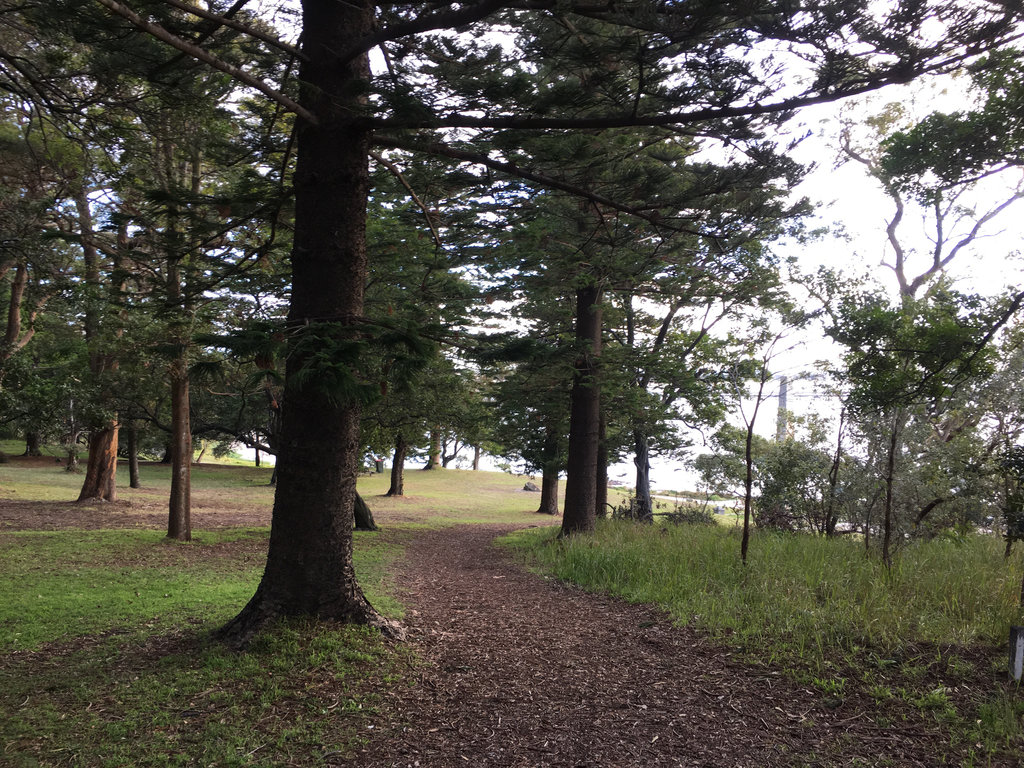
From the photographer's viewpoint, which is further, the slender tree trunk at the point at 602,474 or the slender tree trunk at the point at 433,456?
the slender tree trunk at the point at 433,456

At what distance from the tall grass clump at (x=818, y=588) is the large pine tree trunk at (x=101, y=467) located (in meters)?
12.0

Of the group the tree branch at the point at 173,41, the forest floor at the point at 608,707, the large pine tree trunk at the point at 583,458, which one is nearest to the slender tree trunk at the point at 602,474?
the large pine tree trunk at the point at 583,458

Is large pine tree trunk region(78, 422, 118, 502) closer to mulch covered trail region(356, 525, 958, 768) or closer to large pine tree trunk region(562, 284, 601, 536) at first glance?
large pine tree trunk region(562, 284, 601, 536)

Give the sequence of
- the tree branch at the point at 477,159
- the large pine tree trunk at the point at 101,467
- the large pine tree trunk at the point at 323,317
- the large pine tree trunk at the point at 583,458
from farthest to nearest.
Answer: the large pine tree trunk at the point at 101,467, the large pine tree trunk at the point at 583,458, the tree branch at the point at 477,159, the large pine tree trunk at the point at 323,317

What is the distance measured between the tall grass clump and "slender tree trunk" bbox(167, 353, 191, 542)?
255 inches

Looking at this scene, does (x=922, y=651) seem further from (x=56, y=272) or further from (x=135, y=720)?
(x=56, y=272)

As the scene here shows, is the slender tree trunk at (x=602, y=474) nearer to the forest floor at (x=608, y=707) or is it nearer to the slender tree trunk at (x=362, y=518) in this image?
the slender tree trunk at (x=362, y=518)

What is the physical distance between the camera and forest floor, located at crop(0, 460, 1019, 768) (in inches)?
126

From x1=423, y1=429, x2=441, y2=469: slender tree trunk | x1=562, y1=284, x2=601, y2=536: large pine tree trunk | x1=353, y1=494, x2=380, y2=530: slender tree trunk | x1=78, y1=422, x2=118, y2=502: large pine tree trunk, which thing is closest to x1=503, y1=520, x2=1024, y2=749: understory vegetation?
x1=562, y1=284, x2=601, y2=536: large pine tree trunk

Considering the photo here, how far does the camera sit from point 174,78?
5.05 m

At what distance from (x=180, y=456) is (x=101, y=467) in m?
6.52

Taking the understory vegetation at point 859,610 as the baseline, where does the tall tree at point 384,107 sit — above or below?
above

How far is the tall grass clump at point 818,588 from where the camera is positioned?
4.54 m

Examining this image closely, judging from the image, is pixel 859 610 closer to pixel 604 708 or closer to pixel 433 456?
pixel 604 708
